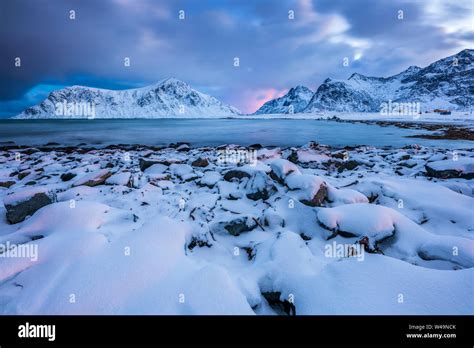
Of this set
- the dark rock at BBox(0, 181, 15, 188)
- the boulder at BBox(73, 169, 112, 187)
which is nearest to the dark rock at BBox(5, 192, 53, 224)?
the boulder at BBox(73, 169, 112, 187)

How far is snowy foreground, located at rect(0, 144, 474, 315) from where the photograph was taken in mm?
2797

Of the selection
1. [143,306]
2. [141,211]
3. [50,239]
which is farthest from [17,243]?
[143,306]

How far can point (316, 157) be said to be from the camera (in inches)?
468

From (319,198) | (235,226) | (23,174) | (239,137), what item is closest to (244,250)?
(235,226)

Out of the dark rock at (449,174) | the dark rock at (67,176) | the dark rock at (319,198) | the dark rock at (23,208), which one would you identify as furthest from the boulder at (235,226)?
the dark rock at (449,174)

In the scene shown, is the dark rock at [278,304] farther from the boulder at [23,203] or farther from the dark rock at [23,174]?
the dark rock at [23,174]

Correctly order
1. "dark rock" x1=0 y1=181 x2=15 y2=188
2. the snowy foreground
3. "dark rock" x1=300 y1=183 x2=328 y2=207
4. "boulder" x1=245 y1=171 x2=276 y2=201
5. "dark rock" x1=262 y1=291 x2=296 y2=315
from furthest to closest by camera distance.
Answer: "dark rock" x1=0 y1=181 x2=15 y2=188, "boulder" x1=245 y1=171 x2=276 y2=201, "dark rock" x1=300 y1=183 x2=328 y2=207, "dark rock" x1=262 y1=291 x2=296 y2=315, the snowy foreground

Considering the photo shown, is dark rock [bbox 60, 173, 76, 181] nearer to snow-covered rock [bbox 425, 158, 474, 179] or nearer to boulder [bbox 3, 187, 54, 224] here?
boulder [bbox 3, 187, 54, 224]

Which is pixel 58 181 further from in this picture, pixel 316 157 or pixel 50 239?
pixel 316 157

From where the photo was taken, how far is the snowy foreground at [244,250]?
2797 millimetres
